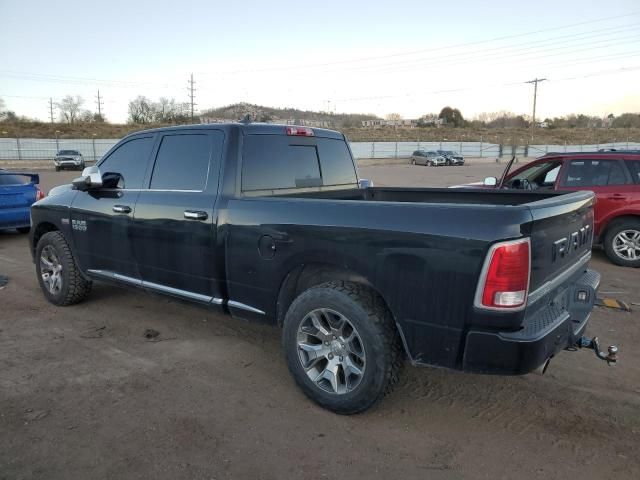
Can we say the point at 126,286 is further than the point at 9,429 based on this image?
Yes

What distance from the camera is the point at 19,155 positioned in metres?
44.8

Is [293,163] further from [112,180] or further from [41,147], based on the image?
[41,147]

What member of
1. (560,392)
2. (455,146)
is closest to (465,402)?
(560,392)

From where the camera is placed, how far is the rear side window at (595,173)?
7520mm

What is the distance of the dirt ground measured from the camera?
108 inches

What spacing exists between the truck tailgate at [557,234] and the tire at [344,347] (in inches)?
35.1

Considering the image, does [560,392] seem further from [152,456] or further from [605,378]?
[152,456]

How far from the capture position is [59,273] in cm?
543

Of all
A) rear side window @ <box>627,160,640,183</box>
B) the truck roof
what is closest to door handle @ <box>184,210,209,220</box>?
the truck roof

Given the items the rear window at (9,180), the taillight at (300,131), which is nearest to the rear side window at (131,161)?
the taillight at (300,131)

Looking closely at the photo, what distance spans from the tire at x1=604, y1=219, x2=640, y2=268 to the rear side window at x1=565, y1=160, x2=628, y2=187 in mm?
650

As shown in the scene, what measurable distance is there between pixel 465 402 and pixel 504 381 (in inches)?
19.1

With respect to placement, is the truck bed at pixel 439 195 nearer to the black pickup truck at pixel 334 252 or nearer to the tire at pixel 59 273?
the black pickup truck at pixel 334 252

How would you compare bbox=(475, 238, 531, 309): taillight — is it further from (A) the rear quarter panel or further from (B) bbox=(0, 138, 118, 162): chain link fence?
(B) bbox=(0, 138, 118, 162): chain link fence
